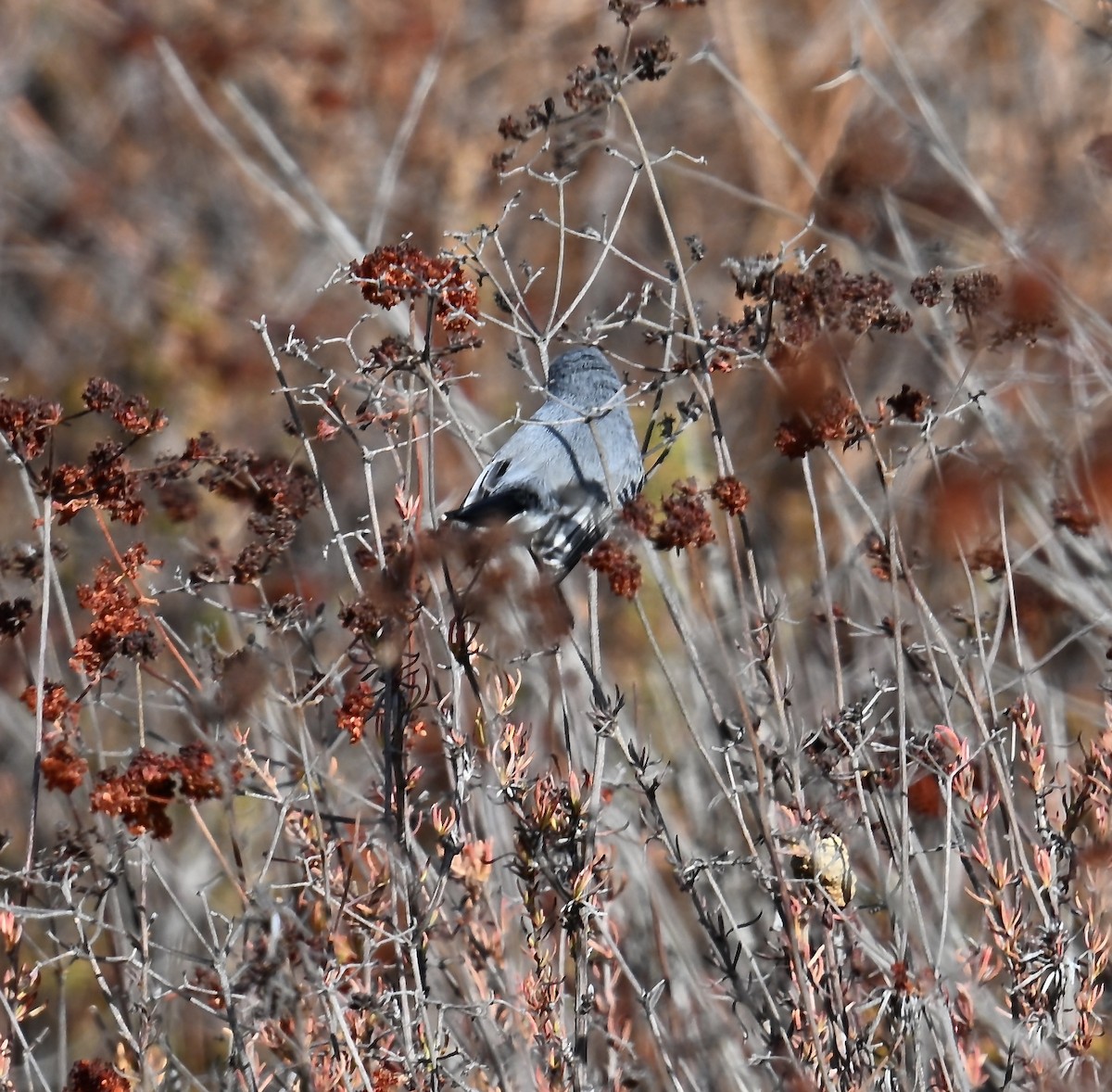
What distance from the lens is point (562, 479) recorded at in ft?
10.4

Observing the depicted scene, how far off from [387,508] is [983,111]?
3.58 m

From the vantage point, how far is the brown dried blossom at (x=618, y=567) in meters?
1.85

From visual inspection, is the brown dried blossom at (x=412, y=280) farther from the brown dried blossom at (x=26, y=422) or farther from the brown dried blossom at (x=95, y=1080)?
the brown dried blossom at (x=95, y=1080)

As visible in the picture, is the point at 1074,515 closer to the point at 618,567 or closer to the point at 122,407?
the point at 618,567

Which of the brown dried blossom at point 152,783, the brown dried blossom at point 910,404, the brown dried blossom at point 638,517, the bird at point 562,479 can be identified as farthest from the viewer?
the bird at point 562,479

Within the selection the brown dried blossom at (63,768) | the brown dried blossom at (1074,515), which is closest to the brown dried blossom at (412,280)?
the brown dried blossom at (63,768)

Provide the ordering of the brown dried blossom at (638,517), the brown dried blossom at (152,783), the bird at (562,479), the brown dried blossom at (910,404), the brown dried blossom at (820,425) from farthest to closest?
1. the bird at (562,479)
2. the brown dried blossom at (910,404)
3. the brown dried blossom at (820,425)
4. the brown dried blossom at (638,517)
5. the brown dried blossom at (152,783)

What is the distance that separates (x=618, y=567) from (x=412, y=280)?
53 centimetres

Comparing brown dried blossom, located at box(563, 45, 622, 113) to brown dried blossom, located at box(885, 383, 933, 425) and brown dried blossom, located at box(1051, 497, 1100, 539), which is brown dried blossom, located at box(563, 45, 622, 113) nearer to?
brown dried blossom, located at box(885, 383, 933, 425)

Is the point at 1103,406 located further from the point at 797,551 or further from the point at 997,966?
the point at 797,551

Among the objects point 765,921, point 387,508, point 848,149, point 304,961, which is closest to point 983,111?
point 848,149

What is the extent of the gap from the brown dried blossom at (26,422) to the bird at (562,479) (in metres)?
1.05

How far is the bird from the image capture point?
2951 mm

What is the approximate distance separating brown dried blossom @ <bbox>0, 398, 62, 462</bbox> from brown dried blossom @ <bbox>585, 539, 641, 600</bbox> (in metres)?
0.82
